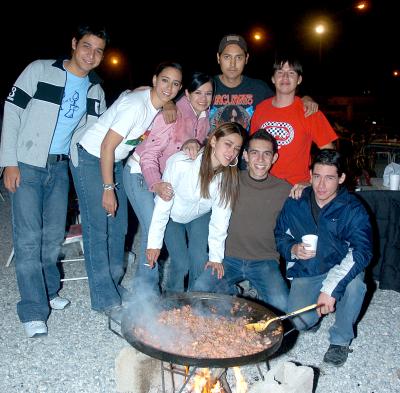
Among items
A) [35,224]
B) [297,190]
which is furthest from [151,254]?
[297,190]

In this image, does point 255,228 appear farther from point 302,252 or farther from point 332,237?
point 332,237

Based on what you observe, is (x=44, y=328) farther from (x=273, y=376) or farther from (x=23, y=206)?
(x=273, y=376)

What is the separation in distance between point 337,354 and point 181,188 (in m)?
1.87

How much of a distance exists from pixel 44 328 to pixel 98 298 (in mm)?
526

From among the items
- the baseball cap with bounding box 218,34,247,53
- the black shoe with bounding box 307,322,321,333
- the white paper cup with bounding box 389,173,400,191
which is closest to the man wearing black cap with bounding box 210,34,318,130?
the baseball cap with bounding box 218,34,247,53

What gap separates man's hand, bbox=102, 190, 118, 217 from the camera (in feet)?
12.0

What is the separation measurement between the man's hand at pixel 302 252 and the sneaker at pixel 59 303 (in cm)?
240

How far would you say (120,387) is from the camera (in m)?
2.84

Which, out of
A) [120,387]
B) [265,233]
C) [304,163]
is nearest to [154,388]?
[120,387]

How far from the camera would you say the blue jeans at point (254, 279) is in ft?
12.0

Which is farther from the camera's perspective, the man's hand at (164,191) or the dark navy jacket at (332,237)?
the man's hand at (164,191)

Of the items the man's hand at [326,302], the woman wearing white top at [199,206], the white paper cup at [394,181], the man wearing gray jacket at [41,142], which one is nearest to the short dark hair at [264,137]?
the woman wearing white top at [199,206]

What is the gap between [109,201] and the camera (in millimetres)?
3668

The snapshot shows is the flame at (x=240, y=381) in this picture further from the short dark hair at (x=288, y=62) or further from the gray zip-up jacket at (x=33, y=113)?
the short dark hair at (x=288, y=62)
